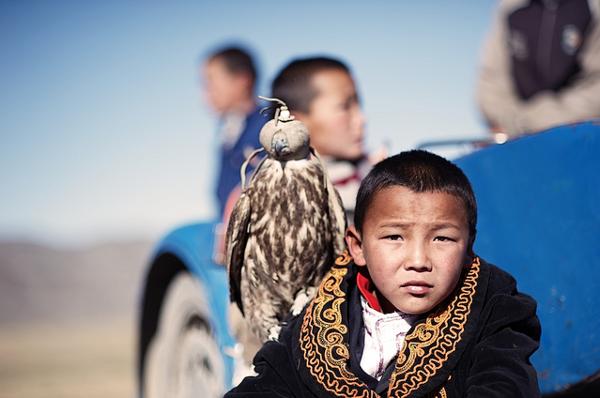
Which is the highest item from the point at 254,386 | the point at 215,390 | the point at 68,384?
the point at 254,386

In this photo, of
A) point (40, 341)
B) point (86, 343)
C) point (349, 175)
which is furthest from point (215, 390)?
point (40, 341)

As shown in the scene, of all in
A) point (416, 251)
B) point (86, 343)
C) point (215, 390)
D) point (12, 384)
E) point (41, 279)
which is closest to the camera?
point (416, 251)

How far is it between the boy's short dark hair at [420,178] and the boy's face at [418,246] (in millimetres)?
16

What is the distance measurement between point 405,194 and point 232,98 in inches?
142

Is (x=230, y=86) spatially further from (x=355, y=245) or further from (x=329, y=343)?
(x=329, y=343)

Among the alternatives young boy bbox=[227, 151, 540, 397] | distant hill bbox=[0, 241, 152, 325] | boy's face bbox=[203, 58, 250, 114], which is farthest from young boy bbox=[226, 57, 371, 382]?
distant hill bbox=[0, 241, 152, 325]

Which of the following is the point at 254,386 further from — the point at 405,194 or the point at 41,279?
the point at 41,279

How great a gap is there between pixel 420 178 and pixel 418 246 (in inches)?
6.0

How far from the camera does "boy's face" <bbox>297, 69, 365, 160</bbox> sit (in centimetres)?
288

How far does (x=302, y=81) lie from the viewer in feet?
9.43

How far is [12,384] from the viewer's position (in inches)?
393

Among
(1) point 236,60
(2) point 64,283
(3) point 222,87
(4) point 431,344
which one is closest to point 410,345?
(4) point 431,344

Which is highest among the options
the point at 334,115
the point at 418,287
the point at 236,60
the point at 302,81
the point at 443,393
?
the point at 236,60

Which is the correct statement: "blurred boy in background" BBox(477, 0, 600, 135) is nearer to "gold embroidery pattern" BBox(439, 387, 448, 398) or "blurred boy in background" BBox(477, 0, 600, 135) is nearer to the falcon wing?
the falcon wing
